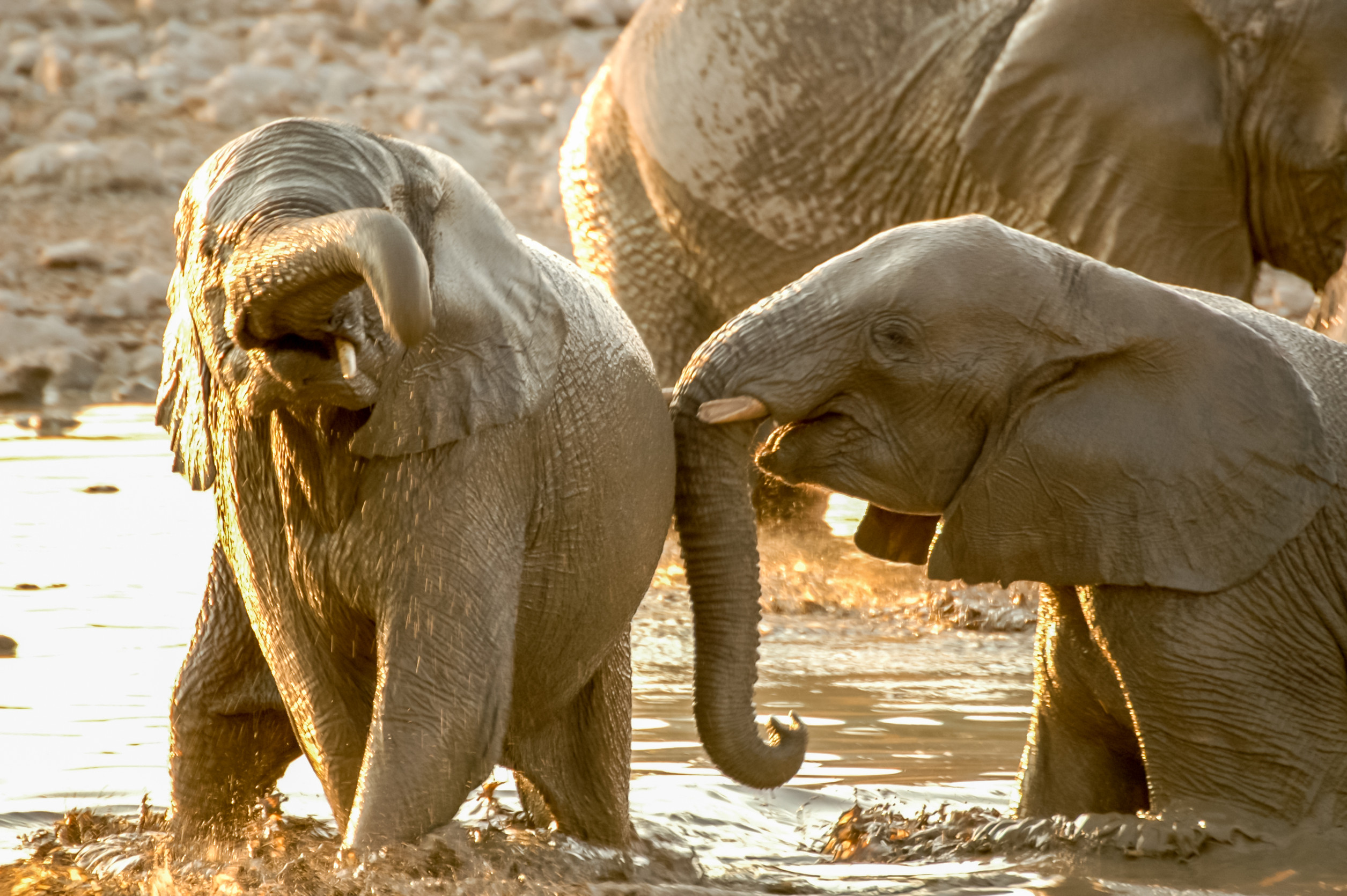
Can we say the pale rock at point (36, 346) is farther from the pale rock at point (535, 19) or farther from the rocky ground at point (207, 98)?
the pale rock at point (535, 19)

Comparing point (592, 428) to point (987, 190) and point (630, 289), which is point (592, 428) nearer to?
point (987, 190)

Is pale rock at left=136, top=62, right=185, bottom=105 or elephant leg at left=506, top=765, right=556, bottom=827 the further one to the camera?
pale rock at left=136, top=62, right=185, bottom=105

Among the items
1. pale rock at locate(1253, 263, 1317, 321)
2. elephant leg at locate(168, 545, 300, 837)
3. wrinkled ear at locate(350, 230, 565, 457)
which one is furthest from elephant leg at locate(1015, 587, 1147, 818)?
pale rock at locate(1253, 263, 1317, 321)

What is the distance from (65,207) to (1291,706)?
12.3 m

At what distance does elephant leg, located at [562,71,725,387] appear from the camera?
727 centimetres

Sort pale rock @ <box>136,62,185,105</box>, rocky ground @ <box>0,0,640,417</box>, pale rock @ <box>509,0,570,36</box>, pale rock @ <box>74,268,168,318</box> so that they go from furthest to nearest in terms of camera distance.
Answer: pale rock @ <box>509,0,570,36</box>
pale rock @ <box>136,62,185,105</box>
rocky ground @ <box>0,0,640,417</box>
pale rock @ <box>74,268,168,318</box>

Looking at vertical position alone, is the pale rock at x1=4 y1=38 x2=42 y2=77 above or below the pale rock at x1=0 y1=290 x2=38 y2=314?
above

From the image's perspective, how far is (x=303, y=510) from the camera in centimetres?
296

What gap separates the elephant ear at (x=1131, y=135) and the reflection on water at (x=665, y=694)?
1.18 meters

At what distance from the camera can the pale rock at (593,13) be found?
54.9ft

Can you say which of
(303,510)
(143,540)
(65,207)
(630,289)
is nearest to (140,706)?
(303,510)

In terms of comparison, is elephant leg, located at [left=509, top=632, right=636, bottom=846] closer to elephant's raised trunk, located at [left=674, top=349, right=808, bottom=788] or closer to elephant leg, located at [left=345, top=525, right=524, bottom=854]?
elephant's raised trunk, located at [left=674, top=349, right=808, bottom=788]

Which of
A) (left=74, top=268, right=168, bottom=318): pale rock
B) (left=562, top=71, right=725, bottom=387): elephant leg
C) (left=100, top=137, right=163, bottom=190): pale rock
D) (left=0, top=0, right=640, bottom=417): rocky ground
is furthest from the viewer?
(left=100, top=137, right=163, bottom=190): pale rock

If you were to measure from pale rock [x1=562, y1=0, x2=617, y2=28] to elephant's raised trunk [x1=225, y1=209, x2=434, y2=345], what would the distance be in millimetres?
14306
